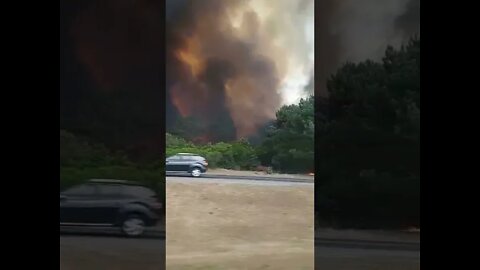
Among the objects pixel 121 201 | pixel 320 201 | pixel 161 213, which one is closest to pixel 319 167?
pixel 320 201

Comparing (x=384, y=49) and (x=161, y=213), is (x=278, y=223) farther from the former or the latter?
(x=384, y=49)

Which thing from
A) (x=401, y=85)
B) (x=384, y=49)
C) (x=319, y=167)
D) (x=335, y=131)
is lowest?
(x=319, y=167)

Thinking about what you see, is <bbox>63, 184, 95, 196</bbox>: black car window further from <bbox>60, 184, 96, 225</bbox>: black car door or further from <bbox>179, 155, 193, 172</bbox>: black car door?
<bbox>179, 155, 193, 172</bbox>: black car door

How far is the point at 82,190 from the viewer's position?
3969 mm

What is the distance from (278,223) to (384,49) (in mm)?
1822

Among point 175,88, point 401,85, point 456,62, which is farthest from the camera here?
point 175,88

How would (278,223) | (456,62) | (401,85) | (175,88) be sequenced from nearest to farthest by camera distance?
(456,62)
(401,85)
(278,223)
(175,88)

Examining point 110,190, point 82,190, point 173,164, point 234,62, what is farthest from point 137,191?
point 234,62

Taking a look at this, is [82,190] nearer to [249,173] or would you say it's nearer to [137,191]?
[137,191]

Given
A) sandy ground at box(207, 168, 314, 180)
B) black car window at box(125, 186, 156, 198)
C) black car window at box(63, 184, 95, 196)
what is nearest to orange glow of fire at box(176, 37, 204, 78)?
sandy ground at box(207, 168, 314, 180)

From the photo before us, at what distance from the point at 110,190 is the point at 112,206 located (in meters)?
0.12

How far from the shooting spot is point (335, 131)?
395 cm

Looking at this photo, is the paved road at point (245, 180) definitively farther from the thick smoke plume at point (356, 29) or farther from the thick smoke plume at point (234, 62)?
the thick smoke plume at point (356, 29)

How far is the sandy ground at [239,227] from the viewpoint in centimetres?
457
